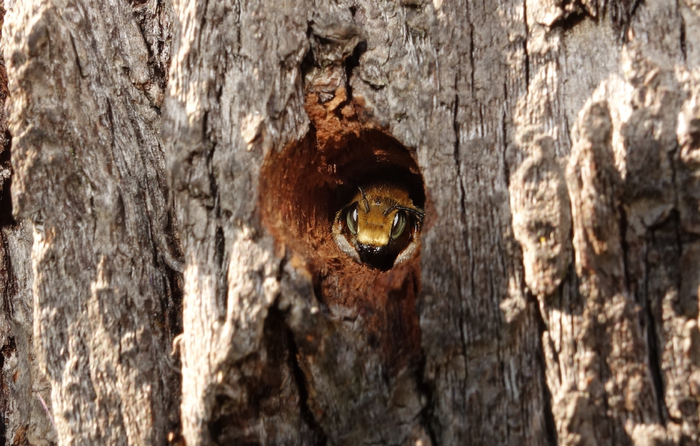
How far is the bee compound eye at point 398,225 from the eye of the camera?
2895 millimetres

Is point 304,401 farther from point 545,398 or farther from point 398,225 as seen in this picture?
point 398,225

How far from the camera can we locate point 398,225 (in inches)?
115

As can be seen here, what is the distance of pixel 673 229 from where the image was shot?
165 centimetres

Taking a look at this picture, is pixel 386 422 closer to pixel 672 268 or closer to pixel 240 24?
pixel 672 268

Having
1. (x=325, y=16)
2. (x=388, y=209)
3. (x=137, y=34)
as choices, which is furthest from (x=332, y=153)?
(x=137, y=34)

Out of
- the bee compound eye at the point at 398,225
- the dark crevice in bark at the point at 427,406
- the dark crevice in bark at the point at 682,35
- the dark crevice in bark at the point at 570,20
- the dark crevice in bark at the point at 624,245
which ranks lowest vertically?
the dark crevice in bark at the point at 427,406

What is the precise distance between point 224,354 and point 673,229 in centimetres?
A: 152

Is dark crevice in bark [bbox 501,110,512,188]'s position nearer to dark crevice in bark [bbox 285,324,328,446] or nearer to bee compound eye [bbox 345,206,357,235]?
dark crevice in bark [bbox 285,324,328,446]

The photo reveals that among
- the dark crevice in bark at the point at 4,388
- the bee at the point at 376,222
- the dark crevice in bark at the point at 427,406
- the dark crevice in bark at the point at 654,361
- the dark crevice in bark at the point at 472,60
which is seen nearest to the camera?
the dark crevice in bark at the point at 654,361

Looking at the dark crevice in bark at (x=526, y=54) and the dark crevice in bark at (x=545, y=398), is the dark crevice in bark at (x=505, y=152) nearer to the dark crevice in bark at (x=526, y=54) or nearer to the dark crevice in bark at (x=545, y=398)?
the dark crevice in bark at (x=526, y=54)

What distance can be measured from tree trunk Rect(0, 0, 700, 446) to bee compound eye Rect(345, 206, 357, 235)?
78cm

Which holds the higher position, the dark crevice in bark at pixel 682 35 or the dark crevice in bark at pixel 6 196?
the dark crevice in bark at pixel 682 35

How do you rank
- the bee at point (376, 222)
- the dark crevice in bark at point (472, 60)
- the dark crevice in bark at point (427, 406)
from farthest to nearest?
1. the bee at point (376, 222)
2. the dark crevice in bark at point (472, 60)
3. the dark crevice in bark at point (427, 406)

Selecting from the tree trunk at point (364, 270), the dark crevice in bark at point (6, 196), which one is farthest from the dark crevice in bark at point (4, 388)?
the tree trunk at point (364, 270)
